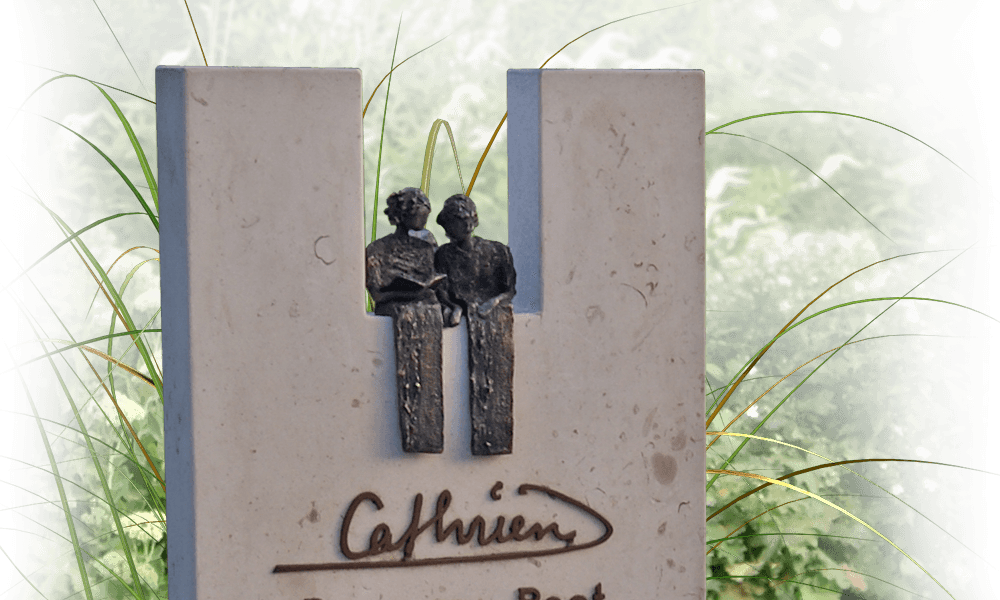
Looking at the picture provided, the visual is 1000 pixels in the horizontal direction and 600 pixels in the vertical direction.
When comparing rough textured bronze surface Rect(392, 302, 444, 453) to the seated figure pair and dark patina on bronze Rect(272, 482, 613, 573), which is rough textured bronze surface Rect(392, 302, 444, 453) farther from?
dark patina on bronze Rect(272, 482, 613, 573)

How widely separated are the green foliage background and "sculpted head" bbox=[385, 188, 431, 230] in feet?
6.05

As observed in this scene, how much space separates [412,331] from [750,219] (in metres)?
2.88

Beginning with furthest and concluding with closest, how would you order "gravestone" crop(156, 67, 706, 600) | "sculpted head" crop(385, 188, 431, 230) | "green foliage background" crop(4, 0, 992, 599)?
1. "green foliage background" crop(4, 0, 992, 599)
2. "sculpted head" crop(385, 188, 431, 230)
3. "gravestone" crop(156, 67, 706, 600)

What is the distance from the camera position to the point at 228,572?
2.00m

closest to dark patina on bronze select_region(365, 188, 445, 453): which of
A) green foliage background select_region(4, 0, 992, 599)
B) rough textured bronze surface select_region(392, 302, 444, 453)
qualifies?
rough textured bronze surface select_region(392, 302, 444, 453)

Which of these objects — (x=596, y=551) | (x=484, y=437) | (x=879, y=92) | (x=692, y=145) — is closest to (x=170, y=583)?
(x=484, y=437)

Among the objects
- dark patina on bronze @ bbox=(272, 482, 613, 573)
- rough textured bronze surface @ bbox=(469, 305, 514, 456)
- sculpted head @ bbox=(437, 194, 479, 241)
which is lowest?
dark patina on bronze @ bbox=(272, 482, 613, 573)

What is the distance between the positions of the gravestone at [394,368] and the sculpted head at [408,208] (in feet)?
0.35

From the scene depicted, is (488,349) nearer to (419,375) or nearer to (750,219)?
(419,375)

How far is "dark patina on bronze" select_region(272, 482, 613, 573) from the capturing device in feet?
6.67

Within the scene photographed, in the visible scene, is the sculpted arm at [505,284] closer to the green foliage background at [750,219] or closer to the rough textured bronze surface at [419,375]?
the rough textured bronze surface at [419,375]

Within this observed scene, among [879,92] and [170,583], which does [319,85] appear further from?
[879,92]

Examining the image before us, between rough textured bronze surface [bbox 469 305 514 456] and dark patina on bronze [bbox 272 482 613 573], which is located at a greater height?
rough textured bronze surface [bbox 469 305 514 456]

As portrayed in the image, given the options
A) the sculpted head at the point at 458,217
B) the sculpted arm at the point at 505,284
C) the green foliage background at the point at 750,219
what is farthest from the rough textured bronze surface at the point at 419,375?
the green foliage background at the point at 750,219
